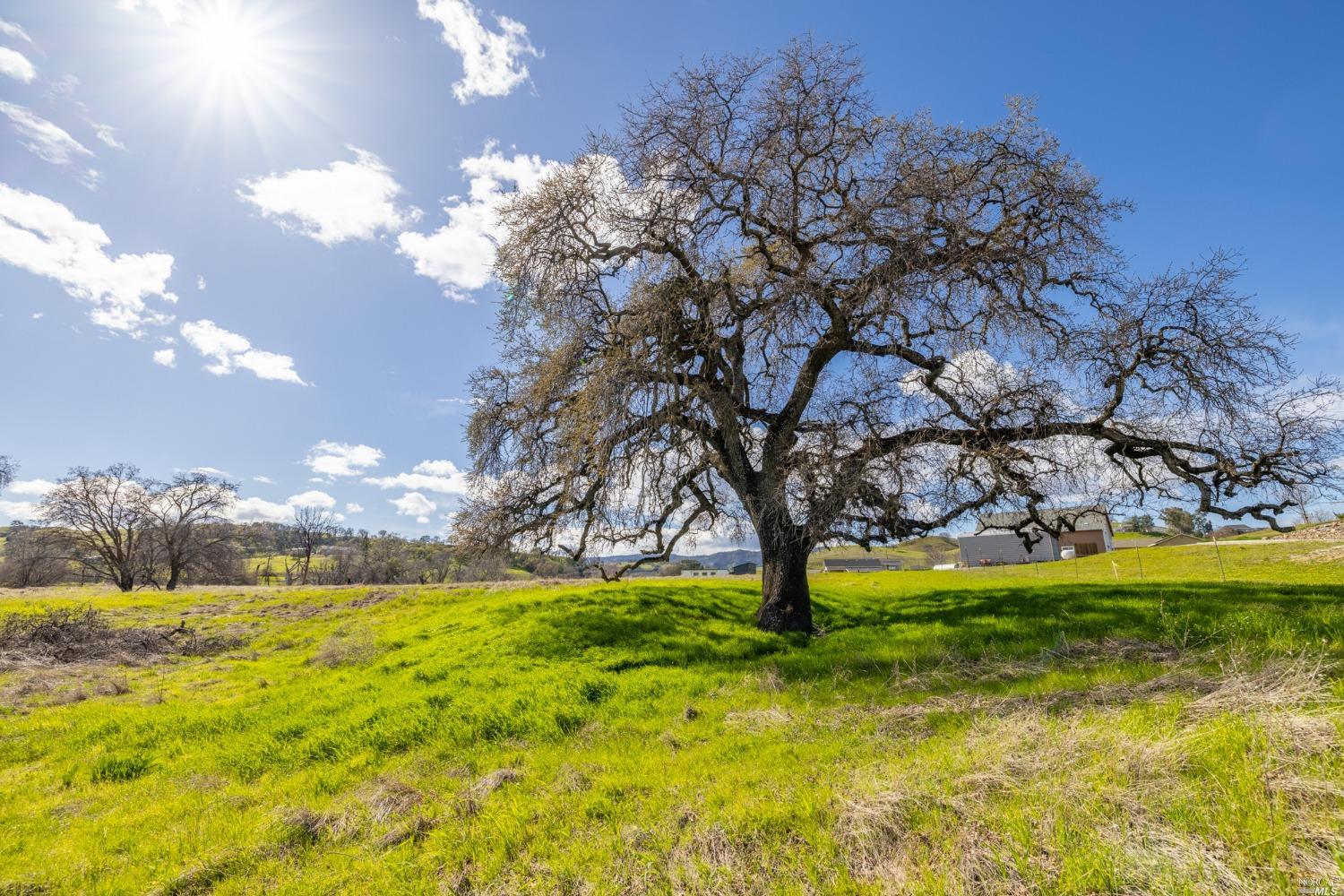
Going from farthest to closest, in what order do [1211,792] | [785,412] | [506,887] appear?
[785,412], [506,887], [1211,792]

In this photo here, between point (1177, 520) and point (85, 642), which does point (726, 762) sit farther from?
point (1177, 520)

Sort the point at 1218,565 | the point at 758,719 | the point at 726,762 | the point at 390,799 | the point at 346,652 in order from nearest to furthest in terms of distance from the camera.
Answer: the point at 390,799 → the point at 726,762 → the point at 758,719 → the point at 346,652 → the point at 1218,565

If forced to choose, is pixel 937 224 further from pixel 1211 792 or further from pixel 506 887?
pixel 506 887

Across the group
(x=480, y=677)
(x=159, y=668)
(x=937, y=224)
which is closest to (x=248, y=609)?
(x=159, y=668)

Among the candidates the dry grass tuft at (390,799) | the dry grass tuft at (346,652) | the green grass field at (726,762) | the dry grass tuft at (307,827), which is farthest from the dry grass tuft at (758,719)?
the dry grass tuft at (346,652)

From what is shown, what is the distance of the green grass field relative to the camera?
366 cm

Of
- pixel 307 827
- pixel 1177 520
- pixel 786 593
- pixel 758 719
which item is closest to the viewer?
pixel 307 827

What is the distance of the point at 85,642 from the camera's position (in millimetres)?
18844

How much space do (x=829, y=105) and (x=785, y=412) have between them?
22.7ft

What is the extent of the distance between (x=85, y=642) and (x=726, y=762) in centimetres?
2359

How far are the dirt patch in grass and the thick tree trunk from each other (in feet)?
60.2

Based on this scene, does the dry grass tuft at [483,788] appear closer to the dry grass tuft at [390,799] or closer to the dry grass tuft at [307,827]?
the dry grass tuft at [390,799]

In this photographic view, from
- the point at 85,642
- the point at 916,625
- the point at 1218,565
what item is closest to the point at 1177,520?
the point at 916,625

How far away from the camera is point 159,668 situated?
53.8ft
